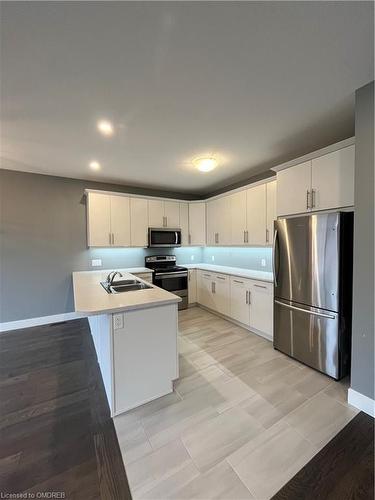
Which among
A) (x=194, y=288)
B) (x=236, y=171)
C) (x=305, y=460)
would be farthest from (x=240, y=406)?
(x=236, y=171)

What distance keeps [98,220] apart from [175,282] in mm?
1881

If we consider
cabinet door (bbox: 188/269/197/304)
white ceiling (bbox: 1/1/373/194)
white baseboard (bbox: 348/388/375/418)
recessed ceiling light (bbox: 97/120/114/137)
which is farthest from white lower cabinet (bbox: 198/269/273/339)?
recessed ceiling light (bbox: 97/120/114/137)

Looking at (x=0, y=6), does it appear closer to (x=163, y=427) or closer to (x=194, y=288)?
(x=163, y=427)

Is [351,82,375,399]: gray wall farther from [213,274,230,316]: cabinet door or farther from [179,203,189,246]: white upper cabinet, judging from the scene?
[179,203,189,246]: white upper cabinet

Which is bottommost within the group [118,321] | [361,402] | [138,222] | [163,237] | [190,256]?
[361,402]

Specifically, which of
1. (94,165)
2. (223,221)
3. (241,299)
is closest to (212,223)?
(223,221)

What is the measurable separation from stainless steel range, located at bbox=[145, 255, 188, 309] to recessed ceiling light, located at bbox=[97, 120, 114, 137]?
2.50m

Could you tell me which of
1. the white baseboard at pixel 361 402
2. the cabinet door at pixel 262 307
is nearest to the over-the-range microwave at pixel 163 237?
the cabinet door at pixel 262 307

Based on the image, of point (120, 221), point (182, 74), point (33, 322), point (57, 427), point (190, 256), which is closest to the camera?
point (182, 74)

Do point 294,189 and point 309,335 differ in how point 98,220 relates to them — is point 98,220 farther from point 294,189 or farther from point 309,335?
point 309,335

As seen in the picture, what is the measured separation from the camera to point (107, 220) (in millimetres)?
3916

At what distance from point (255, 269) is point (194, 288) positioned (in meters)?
1.36

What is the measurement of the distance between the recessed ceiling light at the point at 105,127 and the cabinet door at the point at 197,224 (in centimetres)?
263

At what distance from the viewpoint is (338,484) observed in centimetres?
127
